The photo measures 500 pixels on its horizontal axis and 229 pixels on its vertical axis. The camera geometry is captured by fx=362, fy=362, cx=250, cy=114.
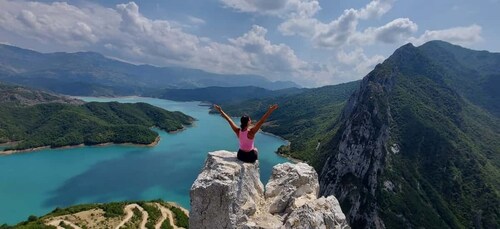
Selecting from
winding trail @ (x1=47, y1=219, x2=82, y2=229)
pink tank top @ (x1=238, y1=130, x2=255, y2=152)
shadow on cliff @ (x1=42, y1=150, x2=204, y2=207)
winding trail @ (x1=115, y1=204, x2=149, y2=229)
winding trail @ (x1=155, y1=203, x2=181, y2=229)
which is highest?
pink tank top @ (x1=238, y1=130, x2=255, y2=152)

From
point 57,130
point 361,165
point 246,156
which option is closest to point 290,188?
point 246,156

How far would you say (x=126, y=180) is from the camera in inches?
4048

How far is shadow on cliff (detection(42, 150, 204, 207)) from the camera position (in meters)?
88.1

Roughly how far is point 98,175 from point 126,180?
1084 centimetres

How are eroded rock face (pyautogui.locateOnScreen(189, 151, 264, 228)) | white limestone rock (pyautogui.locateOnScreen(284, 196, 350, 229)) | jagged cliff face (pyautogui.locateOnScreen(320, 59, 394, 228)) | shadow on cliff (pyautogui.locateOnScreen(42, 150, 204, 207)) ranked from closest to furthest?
eroded rock face (pyautogui.locateOnScreen(189, 151, 264, 228))
white limestone rock (pyautogui.locateOnScreen(284, 196, 350, 229))
jagged cliff face (pyautogui.locateOnScreen(320, 59, 394, 228))
shadow on cliff (pyautogui.locateOnScreen(42, 150, 204, 207))

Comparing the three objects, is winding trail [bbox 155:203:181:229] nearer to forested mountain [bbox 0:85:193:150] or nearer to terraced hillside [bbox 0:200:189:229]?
terraced hillside [bbox 0:200:189:229]

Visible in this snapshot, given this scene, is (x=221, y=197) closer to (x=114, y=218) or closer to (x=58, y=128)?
(x=114, y=218)

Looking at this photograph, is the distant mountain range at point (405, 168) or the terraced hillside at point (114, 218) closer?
the terraced hillside at point (114, 218)

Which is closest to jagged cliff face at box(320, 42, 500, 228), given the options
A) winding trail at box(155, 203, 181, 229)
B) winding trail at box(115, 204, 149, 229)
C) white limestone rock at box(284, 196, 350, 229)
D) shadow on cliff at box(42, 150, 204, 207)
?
shadow on cliff at box(42, 150, 204, 207)

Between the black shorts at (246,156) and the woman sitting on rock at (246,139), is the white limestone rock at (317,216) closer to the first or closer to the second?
the black shorts at (246,156)

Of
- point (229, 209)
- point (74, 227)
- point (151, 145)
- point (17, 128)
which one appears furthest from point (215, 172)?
point (17, 128)

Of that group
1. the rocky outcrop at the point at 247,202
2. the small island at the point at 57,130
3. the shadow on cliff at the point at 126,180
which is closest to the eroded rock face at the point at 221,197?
the rocky outcrop at the point at 247,202

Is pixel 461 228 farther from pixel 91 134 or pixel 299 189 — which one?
pixel 91 134

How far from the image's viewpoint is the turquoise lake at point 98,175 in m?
85.6
